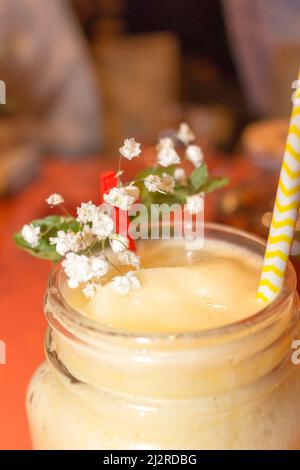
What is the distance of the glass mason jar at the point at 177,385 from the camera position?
1.62 feet

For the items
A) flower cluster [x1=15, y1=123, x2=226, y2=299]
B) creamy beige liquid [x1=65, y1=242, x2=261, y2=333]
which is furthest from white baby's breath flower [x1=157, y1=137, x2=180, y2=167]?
creamy beige liquid [x1=65, y1=242, x2=261, y2=333]

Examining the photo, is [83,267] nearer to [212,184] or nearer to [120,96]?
[212,184]

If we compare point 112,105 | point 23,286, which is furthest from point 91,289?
point 112,105

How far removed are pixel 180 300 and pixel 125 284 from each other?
0.18 ft

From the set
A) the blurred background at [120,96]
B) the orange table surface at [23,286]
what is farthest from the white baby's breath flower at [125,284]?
the blurred background at [120,96]

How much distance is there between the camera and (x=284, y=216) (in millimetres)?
506

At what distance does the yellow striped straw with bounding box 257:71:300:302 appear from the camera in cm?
48

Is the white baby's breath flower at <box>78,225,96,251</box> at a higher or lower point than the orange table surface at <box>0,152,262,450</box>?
higher

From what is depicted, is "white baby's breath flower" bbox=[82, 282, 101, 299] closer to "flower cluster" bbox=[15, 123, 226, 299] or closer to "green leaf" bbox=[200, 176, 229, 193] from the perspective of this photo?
"flower cluster" bbox=[15, 123, 226, 299]

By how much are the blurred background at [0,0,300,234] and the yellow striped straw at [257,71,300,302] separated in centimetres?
59

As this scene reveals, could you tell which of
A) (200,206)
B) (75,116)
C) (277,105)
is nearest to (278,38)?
(277,105)

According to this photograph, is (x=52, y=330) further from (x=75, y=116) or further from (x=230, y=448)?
(x=75, y=116)

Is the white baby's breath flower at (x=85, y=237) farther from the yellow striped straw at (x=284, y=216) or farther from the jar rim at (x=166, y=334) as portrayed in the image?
the yellow striped straw at (x=284, y=216)

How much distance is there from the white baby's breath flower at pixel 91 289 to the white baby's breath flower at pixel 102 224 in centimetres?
5
